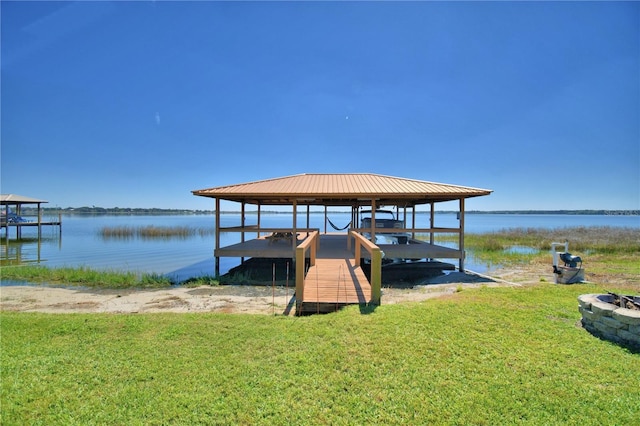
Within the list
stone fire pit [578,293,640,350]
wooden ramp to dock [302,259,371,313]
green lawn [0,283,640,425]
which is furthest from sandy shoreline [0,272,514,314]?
stone fire pit [578,293,640,350]

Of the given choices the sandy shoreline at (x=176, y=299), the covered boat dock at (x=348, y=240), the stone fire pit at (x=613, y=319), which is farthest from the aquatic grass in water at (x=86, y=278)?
the stone fire pit at (x=613, y=319)

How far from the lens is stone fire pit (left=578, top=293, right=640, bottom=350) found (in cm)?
364

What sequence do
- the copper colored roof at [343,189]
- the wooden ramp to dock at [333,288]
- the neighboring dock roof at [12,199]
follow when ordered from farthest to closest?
the neighboring dock roof at [12,199], the copper colored roof at [343,189], the wooden ramp to dock at [333,288]

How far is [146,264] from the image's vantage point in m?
14.9

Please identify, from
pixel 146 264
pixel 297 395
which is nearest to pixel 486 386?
pixel 297 395

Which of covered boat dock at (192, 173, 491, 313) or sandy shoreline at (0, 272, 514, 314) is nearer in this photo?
covered boat dock at (192, 173, 491, 313)

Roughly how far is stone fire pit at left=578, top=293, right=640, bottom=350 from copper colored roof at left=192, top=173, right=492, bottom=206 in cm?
578

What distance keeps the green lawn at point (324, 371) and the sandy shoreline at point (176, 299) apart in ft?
4.77

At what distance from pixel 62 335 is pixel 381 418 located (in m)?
4.64

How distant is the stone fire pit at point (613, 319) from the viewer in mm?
3645

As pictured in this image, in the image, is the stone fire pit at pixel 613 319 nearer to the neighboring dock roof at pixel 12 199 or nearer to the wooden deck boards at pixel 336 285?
the wooden deck boards at pixel 336 285

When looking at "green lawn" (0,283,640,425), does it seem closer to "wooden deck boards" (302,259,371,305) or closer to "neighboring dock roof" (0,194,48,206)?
"wooden deck boards" (302,259,371,305)

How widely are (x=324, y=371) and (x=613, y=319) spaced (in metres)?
3.90

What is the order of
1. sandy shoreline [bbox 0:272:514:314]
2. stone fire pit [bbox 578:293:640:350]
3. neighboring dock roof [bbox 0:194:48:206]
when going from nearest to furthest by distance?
stone fire pit [bbox 578:293:640:350]
sandy shoreline [bbox 0:272:514:314]
neighboring dock roof [bbox 0:194:48:206]
